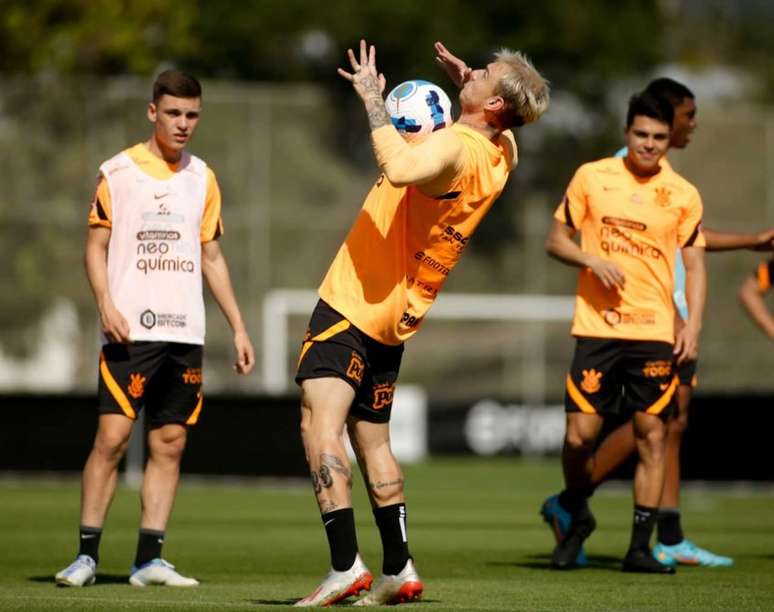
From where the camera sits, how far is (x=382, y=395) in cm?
748

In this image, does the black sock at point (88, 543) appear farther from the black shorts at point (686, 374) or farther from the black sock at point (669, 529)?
the black shorts at point (686, 374)

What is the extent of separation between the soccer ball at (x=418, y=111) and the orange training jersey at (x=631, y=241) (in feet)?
6.67

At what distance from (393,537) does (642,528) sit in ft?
7.36

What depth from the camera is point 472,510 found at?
14.4 meters

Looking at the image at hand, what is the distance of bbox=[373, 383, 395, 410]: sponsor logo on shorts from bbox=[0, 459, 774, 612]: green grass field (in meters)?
0.86

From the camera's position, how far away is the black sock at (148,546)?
838 centimetres

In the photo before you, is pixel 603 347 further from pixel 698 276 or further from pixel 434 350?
pixel 434 350

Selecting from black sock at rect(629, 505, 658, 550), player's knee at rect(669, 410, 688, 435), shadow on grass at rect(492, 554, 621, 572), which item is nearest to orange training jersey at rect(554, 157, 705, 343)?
player's knee at rect(669, 410, 688, 435)

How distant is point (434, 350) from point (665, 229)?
1442 centimetres

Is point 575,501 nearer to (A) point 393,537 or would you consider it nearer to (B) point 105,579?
(A) point 393,537

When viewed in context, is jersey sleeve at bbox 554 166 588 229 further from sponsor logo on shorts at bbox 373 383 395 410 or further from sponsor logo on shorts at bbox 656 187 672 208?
sponsor logo on shorts at bbox 373 383 395 410

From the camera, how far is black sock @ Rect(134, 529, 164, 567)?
27.5 ft

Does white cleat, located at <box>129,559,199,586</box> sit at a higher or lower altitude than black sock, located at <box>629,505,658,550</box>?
lower

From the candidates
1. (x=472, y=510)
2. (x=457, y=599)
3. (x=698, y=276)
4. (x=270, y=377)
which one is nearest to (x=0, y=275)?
(x=270, y=377)
